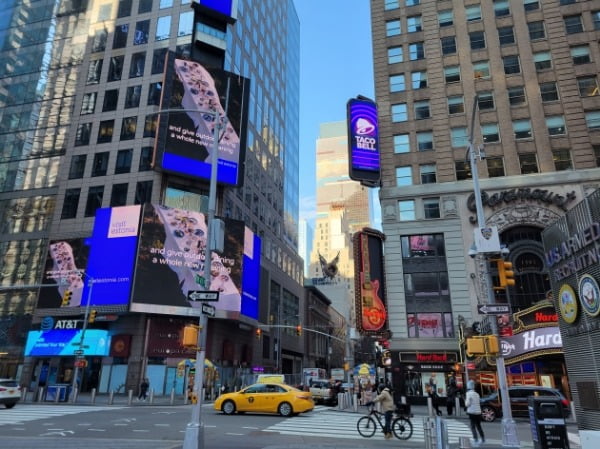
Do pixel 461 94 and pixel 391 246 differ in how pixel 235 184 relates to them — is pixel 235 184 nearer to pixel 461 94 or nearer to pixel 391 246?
pixel 391 246

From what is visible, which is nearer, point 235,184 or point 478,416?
point 478,416

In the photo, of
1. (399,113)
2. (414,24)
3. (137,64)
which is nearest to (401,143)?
(399,113)

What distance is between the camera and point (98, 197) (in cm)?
4909

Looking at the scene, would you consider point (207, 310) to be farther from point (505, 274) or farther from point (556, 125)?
point (556, 125)

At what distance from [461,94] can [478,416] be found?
32.1 metres

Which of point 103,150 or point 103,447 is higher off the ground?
point 103,150

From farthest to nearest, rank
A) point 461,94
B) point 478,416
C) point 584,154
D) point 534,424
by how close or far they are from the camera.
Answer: point 461,94
point 584,154
point 478,416
point 534,424

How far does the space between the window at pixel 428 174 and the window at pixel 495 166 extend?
435 cm

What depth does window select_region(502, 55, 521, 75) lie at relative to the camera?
3950cm

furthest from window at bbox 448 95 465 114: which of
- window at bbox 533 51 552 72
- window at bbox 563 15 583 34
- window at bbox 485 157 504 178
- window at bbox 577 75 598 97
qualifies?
window at bbox 563 15 583 34

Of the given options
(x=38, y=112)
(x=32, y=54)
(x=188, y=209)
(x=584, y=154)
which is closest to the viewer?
(x=584, y=154)

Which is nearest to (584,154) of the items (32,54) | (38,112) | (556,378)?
(556,378)

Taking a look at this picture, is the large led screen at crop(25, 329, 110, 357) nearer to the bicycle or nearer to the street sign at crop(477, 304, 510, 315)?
the bicycle

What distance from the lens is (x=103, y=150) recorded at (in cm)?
5131
